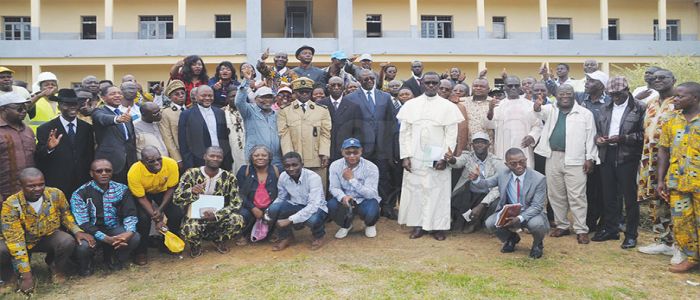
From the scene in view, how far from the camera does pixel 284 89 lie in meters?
6.93

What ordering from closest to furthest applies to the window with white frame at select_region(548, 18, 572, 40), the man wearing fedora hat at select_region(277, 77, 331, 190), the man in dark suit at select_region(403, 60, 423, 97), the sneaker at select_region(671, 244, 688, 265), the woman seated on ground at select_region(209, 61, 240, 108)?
1. the sneaker at select_region(671, 244, 688, 265)
2. the man wearing fedora hat at select_region(277, 77, 331, 190)
3. the woman seated on ground at select_region(209, 61, 240, 108)
4. the man in dark suit at select_region(403, 60, 423, 97)
5. the window with white frame at select_region(548, 18, 572, 40)

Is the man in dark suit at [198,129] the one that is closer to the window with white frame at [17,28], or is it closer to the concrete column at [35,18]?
the concrete column at [35,18]

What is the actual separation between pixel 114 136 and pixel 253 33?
15272 millimetres

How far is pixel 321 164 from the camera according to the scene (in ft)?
22.4

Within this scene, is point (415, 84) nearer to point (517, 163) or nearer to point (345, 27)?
point (517, 163)

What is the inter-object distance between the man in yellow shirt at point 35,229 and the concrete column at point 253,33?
15.6 m

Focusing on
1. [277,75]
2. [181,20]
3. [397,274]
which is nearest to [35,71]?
[181,20]

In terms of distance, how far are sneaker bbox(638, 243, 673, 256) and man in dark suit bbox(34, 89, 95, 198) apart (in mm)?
6614

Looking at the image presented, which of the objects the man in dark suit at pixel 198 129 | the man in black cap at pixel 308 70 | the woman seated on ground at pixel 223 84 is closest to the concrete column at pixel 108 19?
the man in black cap at pixel 308 70

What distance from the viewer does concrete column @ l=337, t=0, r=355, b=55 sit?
20.6 metres

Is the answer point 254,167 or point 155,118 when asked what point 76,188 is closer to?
point 155,118

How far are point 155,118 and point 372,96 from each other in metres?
2.91

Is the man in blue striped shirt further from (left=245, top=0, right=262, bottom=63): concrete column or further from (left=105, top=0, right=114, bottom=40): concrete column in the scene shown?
(left=105, top=0, right=114, bottom=40): concrete column

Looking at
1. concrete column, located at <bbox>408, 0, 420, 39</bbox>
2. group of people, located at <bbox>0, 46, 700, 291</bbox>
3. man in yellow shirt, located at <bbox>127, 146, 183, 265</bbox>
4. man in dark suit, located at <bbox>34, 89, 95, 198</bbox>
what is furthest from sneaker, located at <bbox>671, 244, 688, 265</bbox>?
concrete column, located at <bbox>408, 0, 420, 39</bbox>
